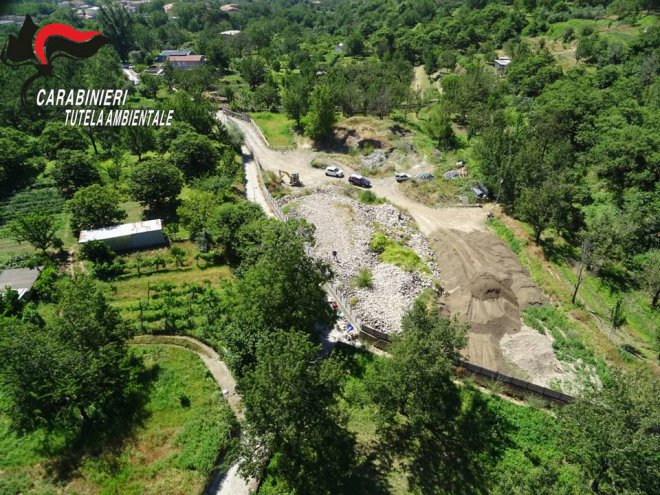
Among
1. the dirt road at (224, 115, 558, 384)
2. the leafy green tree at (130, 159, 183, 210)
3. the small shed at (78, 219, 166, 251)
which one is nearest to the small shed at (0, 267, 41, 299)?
the small shed at (78, 219, 166, 251)

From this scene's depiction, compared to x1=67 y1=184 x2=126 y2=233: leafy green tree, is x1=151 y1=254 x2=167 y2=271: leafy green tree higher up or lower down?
lower down

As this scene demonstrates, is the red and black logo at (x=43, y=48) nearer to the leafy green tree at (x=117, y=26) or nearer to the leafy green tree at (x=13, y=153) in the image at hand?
the leafy green tree at (x=13, y=153)

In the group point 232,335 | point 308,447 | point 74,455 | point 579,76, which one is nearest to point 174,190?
point 232,335

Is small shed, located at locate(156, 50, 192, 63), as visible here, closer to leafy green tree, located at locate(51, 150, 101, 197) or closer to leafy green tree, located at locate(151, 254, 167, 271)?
leafy green tree, located at locate(51, 150, 101, 197)

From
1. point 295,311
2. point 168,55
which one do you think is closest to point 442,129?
point 295,311

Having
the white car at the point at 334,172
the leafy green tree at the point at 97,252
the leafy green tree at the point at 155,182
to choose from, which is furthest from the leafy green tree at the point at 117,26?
the leafy green tree at the point at 97,252

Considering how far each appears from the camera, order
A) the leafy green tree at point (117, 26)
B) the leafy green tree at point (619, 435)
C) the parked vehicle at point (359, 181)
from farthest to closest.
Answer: the leafy green tree at point (117, 26), the parked vehicle at point (359, 181), the leafy green tree at point (619, 435)
